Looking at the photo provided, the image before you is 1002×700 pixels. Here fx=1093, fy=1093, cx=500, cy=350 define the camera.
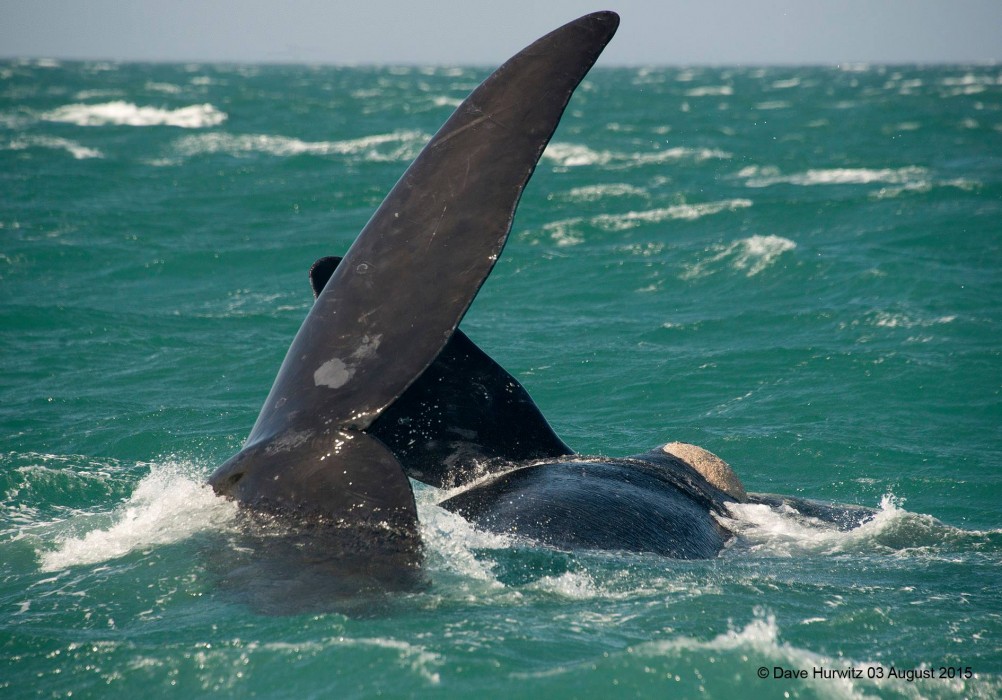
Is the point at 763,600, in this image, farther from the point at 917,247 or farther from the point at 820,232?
the point at 820,232

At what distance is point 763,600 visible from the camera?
4.97 m

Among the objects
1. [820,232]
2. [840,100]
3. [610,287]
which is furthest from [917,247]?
[840,100]

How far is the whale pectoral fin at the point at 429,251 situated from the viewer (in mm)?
4391

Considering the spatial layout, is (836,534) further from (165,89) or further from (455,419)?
(165,89)

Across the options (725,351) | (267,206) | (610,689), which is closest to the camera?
(610,689)

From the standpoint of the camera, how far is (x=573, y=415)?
35.1 ft

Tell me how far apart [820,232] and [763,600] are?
56.5 ft

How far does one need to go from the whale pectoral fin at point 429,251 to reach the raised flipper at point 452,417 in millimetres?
503

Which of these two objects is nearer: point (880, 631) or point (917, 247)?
point (880, 631)

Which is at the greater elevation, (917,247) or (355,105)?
(355,105)

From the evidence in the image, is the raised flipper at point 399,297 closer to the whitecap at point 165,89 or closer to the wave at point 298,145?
the wave at point 298,145

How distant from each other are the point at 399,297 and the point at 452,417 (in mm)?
866

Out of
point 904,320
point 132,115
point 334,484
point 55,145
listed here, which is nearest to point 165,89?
point 132,115

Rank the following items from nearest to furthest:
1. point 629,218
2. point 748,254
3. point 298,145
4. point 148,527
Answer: point 148,527 < point 748,254 < point 629,218 < point 298,145
